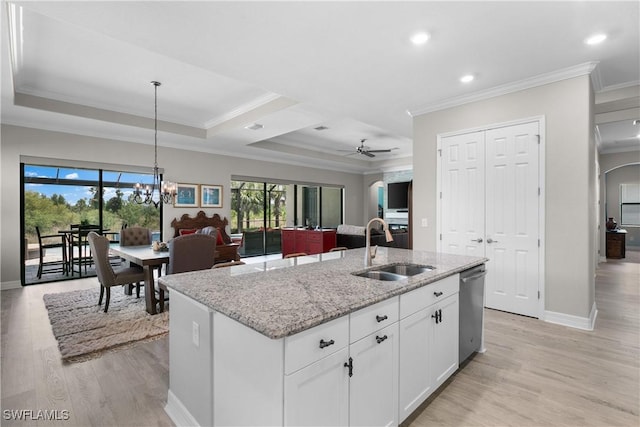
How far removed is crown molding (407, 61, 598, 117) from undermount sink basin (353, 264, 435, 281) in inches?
104

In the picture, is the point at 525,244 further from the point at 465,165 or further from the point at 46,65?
the point at 46,65

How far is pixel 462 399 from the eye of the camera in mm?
2047

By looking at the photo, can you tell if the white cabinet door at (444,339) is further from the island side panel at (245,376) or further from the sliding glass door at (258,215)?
the sliding glass door at (258,215)

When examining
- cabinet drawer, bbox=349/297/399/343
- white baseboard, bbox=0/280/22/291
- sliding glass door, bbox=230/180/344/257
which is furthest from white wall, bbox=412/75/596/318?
white baseboard, bbox=0/280/22/291

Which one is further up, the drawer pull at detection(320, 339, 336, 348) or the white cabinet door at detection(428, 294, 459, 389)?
the drawer pull at detection(320, 339, 336, 348)

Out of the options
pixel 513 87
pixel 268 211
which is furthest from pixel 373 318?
pixel 268 211

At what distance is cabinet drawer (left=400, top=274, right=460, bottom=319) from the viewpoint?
1.75m

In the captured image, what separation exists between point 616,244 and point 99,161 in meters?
11.8

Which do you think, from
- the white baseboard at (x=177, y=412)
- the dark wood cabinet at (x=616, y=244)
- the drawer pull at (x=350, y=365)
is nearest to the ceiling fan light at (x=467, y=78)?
the drawer pull at (x=350, y=365)

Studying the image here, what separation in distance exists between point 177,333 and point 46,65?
378 cm

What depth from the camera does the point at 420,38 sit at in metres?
2.64

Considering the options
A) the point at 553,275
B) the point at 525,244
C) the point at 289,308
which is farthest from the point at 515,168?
the point at 289,308

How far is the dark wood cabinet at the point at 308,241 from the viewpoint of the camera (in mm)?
7094

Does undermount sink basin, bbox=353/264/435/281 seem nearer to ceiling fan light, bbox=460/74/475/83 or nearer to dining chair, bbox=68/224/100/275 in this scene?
ceiling fan light, bbox=460/74/475/83
